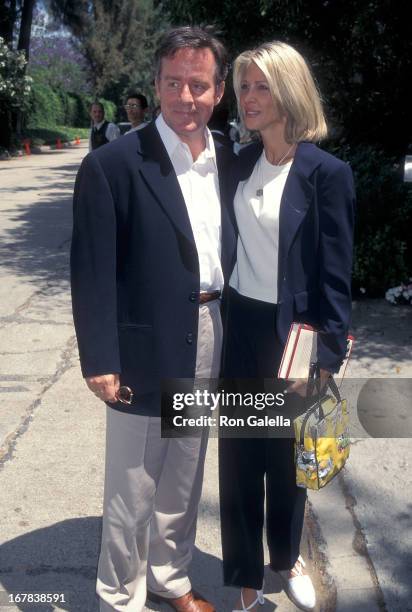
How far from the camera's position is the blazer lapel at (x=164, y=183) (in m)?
2.40

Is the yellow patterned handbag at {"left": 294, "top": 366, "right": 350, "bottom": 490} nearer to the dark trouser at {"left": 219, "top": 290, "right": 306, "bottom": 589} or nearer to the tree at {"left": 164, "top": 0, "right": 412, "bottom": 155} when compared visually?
the dark trouser at {"left": 219, "top": 290, "right": 306, "bottom": 589}

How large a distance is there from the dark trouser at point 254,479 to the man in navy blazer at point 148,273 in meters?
0.11

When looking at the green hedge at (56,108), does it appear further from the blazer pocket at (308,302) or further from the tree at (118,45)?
the blazer pocket at (308,302)

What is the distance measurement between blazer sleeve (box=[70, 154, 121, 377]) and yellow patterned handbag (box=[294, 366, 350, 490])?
67 cm

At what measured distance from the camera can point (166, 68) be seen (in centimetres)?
246

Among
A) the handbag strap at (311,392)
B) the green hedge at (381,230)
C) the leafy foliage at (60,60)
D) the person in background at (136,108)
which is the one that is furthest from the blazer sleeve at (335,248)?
the leafy foliage at (60,60)

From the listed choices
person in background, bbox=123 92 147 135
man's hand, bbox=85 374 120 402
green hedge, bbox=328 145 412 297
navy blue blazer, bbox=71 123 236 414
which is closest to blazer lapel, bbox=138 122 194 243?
navy blue blazer, bbox=71 123 236 414

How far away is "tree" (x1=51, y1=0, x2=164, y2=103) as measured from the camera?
191ft

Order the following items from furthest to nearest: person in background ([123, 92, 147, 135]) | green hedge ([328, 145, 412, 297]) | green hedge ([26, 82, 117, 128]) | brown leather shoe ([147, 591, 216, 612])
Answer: green hedge ([26, 82, 117, 128]) < person in background ([123, 92, 147, 135]) < green hedge ([328, 145, 412, 297]) < brown leather shoe ([147, 591, 216, 612])

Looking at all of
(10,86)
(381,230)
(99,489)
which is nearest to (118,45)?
(10,86)

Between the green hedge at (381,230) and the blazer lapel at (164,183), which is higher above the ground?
the blazer lapel at (164,183)

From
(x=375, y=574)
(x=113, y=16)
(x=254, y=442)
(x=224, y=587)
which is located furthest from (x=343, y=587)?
(x=113, y=16)

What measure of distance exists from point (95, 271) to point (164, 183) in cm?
36

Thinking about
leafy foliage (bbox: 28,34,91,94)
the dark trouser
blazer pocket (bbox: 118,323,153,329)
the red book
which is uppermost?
leafy foliage (bbox: 28,34,91,94)
